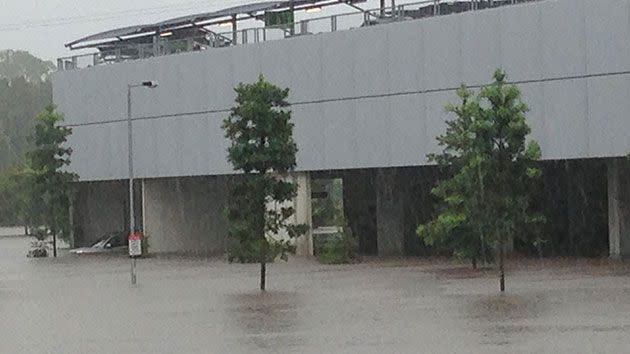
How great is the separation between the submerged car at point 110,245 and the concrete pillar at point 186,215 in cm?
282

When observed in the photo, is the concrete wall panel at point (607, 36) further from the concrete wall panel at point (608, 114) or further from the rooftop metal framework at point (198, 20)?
the rooftop metal framework at point (198, 20)

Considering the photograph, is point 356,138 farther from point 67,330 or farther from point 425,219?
point 67,330

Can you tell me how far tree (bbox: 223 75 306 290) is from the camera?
32.6m

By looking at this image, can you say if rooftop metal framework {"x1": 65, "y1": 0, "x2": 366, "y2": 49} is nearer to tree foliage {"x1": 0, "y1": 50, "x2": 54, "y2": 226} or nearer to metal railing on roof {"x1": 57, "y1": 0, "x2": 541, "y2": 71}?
metal railing on roof {"x1": 57, "y1": 0, "x2": 541, "y2": 71}

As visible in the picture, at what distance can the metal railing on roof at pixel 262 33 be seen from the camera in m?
45.0

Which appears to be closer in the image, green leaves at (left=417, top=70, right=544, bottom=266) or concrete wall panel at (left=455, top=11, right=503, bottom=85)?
green leaves at (left=417, top=70, right=544, bottom=266)

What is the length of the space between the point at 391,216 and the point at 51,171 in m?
16.3

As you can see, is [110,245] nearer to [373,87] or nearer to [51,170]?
[51,170]

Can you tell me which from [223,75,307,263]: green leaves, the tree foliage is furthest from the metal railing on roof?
the tree foliage

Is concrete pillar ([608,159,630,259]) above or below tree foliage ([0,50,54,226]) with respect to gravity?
below

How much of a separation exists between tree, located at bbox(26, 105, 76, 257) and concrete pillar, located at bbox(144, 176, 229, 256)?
408cm

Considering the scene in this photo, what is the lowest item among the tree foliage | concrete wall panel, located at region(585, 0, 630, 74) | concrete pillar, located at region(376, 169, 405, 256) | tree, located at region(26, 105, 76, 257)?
concrete pillar, located at region(376, 169, 405, 256)

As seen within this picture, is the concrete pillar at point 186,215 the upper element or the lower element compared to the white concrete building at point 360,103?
lower

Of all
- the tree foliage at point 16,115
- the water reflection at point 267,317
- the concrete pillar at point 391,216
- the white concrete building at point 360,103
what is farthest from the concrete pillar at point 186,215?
the tree foliage at point 16,115
